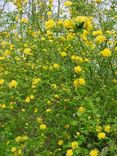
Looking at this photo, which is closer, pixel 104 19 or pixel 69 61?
pixel 69 61

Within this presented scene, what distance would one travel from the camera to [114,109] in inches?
133

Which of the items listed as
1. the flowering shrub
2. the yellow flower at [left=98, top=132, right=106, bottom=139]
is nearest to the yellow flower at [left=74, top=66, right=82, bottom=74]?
the flowering shrub


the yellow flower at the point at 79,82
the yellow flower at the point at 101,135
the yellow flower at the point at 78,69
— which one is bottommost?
the yellow flower at the point at 101,135

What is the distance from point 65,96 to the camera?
3.55 meters

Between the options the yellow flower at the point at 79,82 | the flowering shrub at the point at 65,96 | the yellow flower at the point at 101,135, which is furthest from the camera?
the yellow flower at the point at 79,82

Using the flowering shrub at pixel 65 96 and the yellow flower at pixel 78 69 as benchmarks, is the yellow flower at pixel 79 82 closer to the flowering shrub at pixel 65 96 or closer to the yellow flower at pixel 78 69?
the flowering shrub at pixel 65 96

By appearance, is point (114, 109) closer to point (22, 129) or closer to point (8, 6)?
→ point (22, 129)

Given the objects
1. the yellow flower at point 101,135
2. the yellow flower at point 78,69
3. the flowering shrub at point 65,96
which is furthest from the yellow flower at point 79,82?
the yellow flower at point 101,135

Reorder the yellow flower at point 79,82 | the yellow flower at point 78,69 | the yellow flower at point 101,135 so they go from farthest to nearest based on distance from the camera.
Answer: the yellow flower at point 78,69 < the yellow flower at point 79,82 < the yellow flower at point 101,135

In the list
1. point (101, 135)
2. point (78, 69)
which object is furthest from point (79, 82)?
point (101, 135)

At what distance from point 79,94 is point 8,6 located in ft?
15.0

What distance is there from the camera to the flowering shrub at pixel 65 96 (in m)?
3.22

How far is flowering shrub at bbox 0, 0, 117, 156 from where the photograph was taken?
3.22 m

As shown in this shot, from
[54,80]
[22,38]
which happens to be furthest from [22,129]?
[22,38]
